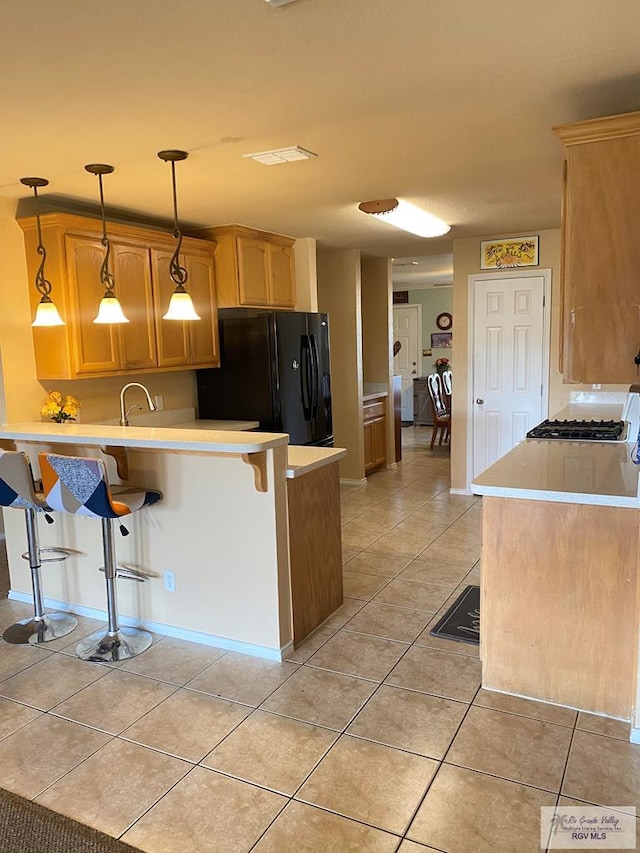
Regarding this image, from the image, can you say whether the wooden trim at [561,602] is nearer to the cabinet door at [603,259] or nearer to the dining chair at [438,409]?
the cabinet door at [603,259]

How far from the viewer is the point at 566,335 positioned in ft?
8.18

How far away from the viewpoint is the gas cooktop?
11.2ft

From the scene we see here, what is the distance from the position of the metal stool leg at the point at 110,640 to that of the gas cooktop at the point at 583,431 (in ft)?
7.63

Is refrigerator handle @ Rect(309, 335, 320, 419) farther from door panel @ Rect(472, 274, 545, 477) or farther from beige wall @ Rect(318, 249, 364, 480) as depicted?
door panel @ Rect(472, 274, 545, 477)

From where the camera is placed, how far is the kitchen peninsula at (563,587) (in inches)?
91.1

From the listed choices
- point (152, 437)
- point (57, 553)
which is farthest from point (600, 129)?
point (57, 553)

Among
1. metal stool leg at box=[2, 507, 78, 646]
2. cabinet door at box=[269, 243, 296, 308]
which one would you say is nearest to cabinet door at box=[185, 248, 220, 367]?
cabinet door at box=[269, 243, 296, 308]

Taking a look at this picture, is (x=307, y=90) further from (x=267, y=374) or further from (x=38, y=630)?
(x=38, y=630)

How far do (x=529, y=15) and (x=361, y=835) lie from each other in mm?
2432

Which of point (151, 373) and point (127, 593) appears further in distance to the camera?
point (151, 373)

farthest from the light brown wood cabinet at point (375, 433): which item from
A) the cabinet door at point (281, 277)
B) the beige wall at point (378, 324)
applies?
the cabinet door at point (281, 277)

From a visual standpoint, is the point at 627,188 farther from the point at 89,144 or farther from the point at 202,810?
the point at 202,810

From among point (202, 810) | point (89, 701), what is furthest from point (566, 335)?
point (89, 701)

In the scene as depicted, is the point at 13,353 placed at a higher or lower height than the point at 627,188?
lower
